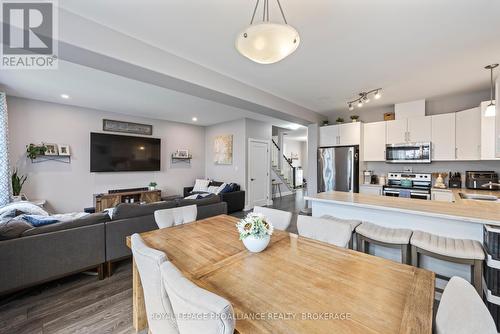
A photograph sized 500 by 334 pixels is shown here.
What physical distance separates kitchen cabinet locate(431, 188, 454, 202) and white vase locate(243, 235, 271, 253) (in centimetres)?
362

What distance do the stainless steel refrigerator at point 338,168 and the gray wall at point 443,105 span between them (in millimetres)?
981

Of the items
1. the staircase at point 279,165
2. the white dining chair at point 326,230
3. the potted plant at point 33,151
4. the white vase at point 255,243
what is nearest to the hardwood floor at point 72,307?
the white vase at point 255,243

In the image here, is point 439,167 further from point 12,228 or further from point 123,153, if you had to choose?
point 123,153

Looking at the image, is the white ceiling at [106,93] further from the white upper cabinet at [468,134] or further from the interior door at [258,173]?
the white upper cabinet at [468,134]

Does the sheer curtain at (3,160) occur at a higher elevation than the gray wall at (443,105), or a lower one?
lower

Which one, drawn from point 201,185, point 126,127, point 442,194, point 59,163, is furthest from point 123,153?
point 442,194

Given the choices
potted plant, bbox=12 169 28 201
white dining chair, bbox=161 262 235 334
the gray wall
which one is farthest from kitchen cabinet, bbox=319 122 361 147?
potted plant, bbox=12 169 28 201

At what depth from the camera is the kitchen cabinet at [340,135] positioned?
4688 mm

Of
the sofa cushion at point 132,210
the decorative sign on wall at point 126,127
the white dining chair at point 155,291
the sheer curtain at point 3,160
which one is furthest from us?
the decorative sign on wall at point 126,127

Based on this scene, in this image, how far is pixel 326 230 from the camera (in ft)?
5.73

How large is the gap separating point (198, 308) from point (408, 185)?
4.81 meters

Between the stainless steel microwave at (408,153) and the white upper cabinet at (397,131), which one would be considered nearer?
the stainless steel microwave at (408,153)

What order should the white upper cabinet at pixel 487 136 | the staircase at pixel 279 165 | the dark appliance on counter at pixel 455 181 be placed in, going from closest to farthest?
1. the white upper cabinet at pixel 487 136
2. the dark appliance on counter at pixel 455 181
3. the staircase at pixel 279 165

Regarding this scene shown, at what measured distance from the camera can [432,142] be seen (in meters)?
3.92
